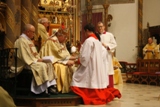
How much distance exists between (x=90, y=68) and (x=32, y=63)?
4.24 ft

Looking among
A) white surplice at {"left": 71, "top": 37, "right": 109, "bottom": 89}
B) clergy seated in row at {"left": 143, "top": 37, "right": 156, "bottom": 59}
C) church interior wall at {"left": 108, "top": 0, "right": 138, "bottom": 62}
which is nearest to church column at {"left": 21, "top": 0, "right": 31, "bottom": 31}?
white surplice at {"left": 71, "top": 37, "right": 109, "bottom": 89}

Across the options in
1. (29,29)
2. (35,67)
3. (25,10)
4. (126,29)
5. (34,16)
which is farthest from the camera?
(126,29)

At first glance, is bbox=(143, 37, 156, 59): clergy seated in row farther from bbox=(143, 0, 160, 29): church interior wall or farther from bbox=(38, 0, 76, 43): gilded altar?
bbox=(38, 0, 76, 43): gilded altar

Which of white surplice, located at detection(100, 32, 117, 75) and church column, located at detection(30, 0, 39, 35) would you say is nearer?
white surplice, located at detection(100, 32, 117, 75)

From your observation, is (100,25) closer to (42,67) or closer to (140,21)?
(42,67)

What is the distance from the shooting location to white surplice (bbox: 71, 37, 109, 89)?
21.8ft

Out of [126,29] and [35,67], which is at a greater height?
[126,29]

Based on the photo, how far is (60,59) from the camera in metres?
6.95

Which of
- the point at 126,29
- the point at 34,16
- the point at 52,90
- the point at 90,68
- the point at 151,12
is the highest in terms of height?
the point at 151,12

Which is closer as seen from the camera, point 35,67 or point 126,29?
point 35,67

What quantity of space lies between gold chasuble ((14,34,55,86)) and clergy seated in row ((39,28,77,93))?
1.58 ft

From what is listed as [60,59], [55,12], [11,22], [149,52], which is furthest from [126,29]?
[60,59]

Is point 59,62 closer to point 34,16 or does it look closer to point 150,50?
point 34,16

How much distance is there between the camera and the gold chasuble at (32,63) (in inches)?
239
